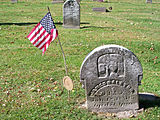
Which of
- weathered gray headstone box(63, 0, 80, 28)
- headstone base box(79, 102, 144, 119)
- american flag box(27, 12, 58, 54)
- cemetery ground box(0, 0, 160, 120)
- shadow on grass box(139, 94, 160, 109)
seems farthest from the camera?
weathered gray headstone box(63, 0, 80, 28)

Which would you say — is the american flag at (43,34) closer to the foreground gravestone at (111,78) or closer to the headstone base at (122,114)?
the foreground gravestone at (111,78)

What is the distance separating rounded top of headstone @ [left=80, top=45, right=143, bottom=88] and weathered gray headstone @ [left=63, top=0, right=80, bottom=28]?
8.95 metres

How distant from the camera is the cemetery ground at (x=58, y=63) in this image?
239 inches

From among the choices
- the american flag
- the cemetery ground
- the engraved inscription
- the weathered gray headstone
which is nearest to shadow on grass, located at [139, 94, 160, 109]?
the cemetery ground

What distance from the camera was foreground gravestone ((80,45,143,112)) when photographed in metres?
5.62

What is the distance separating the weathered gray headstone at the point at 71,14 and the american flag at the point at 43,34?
7971 mm

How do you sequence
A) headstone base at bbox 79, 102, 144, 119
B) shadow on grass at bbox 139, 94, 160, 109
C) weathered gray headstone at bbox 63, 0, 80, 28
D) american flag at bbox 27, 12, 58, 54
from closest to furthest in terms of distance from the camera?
headstone base at bbox 79, 102, 144, 119
shadow on grass at bbox 139, 94, 160, 109
american flag at bbox 27, 12, 58, 54
weathered gray headstone at bbox 63, 0, 80, 28

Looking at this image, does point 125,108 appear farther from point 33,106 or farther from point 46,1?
point 46,1

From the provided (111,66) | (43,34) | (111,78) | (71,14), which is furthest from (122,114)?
(71,14)

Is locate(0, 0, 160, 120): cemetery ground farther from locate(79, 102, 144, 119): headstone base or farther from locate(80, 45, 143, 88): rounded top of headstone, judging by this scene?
locate(80, 45, 143, 88): rounded top of headstone

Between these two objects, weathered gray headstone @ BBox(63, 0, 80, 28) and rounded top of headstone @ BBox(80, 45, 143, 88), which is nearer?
rounded top of headstone @ BBox(80, 45, 143, 88)

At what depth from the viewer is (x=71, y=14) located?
48.0 ft

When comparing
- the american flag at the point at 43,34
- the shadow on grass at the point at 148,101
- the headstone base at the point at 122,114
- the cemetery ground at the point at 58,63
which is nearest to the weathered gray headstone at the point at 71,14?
the cemetery ground at the point at 58,63

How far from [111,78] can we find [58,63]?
3798 millimetres
